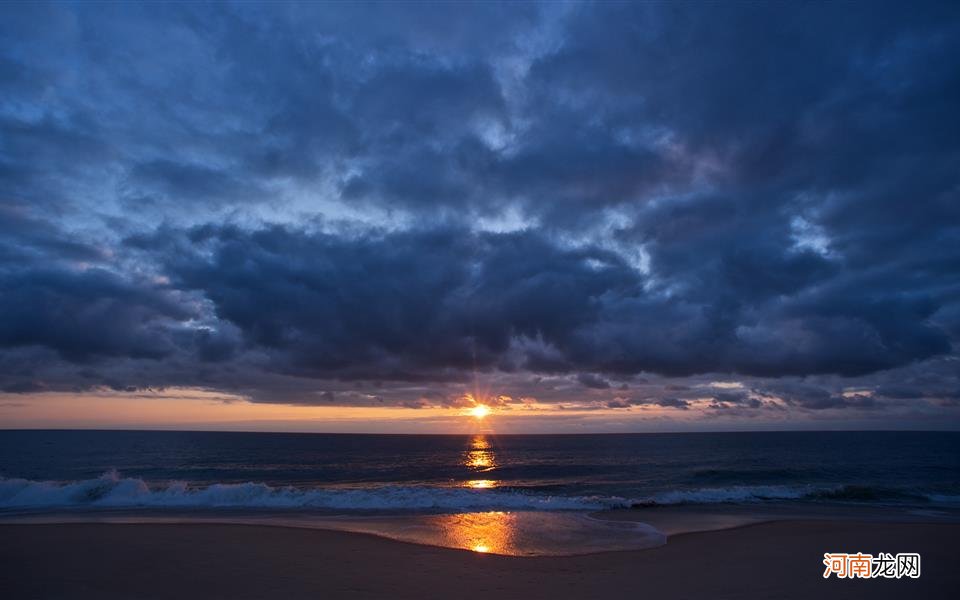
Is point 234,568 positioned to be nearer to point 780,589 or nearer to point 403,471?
point 780,589

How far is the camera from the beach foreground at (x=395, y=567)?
12.4 metres

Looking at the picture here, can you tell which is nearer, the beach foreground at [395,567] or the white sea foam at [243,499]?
the beach foreground at [395,567]

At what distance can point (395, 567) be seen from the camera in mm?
14547

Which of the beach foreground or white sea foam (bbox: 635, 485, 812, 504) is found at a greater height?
the beach foreground

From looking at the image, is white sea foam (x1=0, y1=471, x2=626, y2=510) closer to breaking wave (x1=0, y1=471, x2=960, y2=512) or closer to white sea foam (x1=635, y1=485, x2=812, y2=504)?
breaking wave (x1=0, y1=471, x2=960, y2=512)

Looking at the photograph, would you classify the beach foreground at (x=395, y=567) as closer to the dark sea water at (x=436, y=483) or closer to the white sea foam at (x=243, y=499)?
the white sea foam at (x=243, y=499)

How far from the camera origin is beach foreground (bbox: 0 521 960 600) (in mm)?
12445

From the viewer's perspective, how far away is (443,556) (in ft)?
52.2

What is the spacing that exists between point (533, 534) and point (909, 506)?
939 inches

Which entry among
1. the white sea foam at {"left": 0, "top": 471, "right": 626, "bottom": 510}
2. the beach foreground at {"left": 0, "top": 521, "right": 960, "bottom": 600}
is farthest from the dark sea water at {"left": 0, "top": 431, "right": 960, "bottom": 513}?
the beach foreground at {"left": 0, "top": 521, "right": 960, "bottom": 600}

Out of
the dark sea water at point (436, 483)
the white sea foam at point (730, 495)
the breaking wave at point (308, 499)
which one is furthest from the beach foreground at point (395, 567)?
the white sea foam at point (730, 495)

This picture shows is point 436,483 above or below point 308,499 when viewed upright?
below

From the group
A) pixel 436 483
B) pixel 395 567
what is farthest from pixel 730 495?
pixel 395 567

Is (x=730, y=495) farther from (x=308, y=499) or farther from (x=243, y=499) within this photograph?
(x=243, y=499)
